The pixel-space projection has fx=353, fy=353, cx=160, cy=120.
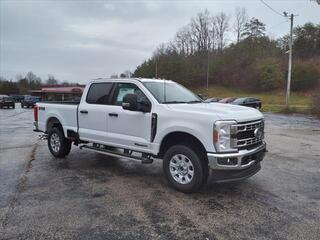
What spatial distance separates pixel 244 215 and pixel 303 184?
229 centimetres

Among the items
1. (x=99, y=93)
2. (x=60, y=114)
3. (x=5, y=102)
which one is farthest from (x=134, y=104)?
(x=5, y=102)

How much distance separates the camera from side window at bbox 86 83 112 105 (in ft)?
25.5

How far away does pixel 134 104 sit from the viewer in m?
6.66

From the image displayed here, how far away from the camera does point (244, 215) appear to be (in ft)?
16.6

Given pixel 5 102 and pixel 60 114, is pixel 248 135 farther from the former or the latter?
pixel 5 102

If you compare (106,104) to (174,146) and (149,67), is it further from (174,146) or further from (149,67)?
(149,67)

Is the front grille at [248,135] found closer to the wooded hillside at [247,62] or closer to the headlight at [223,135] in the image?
the headlight at [223,135]

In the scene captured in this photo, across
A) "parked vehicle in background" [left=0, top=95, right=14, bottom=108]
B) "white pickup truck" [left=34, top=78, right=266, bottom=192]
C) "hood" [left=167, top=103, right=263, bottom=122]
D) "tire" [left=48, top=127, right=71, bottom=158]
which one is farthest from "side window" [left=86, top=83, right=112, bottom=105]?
"parked vehicle in background" [left=0, top=95, right=14, bottom=108]

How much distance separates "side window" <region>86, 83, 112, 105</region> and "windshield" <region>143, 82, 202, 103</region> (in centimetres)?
108

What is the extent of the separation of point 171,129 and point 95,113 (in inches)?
90.4

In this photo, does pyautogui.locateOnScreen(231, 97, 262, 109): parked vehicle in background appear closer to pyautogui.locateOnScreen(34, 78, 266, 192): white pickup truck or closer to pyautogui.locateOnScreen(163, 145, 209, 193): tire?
pyautogui.locateOnScreen(34, 78, 266, 192): white pickup truck

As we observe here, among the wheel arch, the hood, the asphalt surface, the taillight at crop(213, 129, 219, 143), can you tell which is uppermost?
the hood

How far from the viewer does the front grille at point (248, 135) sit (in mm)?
Result: 5766

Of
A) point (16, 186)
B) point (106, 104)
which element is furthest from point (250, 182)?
point (16, 186)
